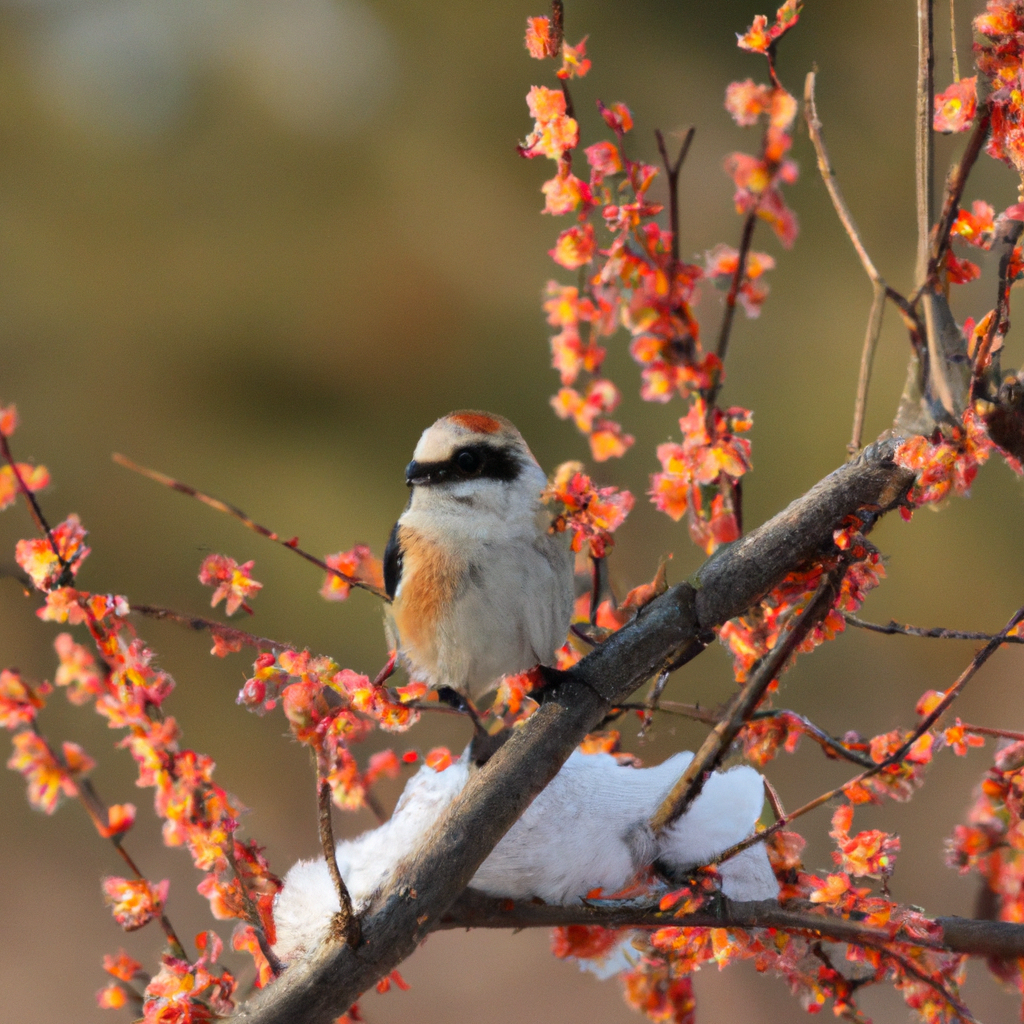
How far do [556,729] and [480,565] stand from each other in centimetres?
15

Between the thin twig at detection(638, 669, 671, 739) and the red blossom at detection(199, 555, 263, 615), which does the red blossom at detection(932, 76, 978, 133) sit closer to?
the thin twig at detection(638, 669, 671, 739)

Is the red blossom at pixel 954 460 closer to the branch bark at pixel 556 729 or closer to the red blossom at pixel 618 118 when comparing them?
the branch bark at pixel 556 729

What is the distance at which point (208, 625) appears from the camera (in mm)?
625

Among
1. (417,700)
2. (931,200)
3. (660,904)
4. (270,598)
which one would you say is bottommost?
(660,904)

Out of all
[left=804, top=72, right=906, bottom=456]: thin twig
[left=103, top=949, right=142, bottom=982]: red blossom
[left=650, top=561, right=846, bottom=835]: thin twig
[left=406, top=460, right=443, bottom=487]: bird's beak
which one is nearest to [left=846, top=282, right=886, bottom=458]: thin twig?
[left=804, top=72, right=906, bottom=456]: thin twig

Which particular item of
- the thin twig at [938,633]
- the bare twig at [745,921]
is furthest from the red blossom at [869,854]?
the thin twig at [938,633]

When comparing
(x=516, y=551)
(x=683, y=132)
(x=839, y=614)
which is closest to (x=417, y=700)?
(x=516, y=551)

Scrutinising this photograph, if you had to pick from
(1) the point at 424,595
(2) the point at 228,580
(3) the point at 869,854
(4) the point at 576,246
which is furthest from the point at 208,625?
(3) the point at 869,854

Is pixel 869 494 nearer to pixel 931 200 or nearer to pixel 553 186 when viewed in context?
pixel 931 200

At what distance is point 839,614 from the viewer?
663 millimetres

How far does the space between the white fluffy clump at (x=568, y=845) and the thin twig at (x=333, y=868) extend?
7 cm

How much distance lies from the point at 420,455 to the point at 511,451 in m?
0.07

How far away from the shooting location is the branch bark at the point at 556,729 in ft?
1.89

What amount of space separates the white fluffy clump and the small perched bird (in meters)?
0.09
